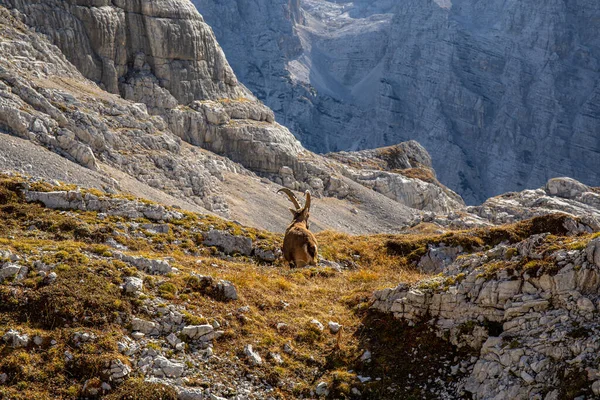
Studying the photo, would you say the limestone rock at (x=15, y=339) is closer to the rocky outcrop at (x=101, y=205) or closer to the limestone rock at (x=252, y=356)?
the limestone rock at (x=252, y=356)

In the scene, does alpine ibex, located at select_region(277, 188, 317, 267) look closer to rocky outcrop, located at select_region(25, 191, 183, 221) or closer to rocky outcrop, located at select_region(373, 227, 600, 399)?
rocky outcrop, located at select_region(25, 191, 183, 221)

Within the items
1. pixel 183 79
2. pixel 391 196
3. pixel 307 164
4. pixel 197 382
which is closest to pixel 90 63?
pixel 183 79

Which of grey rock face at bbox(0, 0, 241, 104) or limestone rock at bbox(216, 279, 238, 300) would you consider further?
grey rock face at bbox(0, 0, 241, 104)

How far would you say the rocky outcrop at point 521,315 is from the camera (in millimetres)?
11188

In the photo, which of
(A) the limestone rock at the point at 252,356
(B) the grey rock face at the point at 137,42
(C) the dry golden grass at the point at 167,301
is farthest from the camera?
(B) the grey rock face at the point at 137,42

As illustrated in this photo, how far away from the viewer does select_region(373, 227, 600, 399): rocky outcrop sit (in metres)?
11.2

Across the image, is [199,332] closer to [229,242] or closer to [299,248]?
[299,248]

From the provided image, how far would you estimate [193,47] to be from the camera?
87562 mm

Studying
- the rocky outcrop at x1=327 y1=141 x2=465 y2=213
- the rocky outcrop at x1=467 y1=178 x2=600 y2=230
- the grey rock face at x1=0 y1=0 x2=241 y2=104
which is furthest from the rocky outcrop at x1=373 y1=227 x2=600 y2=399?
the rocky outcrop at x1=327 y1=141 x2=465 y2=213

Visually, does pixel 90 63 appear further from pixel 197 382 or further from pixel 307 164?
pixel 197 382

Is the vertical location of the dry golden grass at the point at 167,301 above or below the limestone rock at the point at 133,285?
below

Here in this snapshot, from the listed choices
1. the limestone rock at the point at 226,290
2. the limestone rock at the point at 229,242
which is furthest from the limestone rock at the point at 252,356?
the limestone rock at the point at 229,242

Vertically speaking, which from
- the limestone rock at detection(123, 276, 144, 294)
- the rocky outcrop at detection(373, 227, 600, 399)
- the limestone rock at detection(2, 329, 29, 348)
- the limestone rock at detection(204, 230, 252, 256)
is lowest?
the limestone rock at detection(204, 230, 252, 256)

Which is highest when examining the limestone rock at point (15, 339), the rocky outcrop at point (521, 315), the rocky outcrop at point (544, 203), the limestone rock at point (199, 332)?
the rocky outcrop at point (521, 315)
